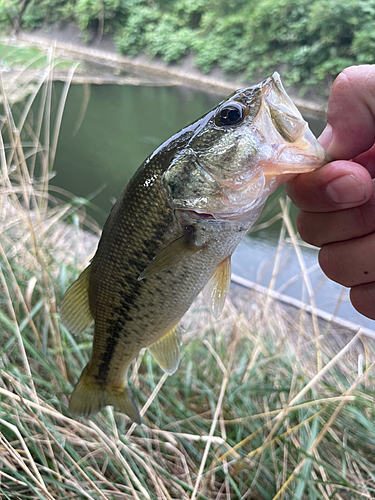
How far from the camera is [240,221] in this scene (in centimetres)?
76

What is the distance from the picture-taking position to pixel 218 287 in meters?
0.85

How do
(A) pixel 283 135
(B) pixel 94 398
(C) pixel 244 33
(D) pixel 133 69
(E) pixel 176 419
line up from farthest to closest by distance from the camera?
1. (D) pixel 133 69
2. (C) pixel 244 33
3. (E) pixel 176 419
4. (B) pixel 94 398
5. (A) pixel 283 135

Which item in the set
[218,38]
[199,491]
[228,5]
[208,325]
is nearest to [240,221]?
[199,491]

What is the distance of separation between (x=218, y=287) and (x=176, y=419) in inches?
39.5

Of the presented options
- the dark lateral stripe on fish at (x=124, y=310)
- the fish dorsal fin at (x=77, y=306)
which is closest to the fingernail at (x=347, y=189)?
the dark lateral stripe on fish at (x=124, y=310)

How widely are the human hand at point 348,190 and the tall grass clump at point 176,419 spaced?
1.18 ft

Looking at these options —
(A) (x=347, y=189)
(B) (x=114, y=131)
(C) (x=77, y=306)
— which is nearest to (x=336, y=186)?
(A) (x=347, y=189)

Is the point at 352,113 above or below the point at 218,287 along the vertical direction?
above

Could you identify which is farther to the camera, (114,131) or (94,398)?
(114,131)

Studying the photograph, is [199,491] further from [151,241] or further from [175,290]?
[151,241]

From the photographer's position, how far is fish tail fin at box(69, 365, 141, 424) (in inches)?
39.0

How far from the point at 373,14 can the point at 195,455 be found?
10.9 meters

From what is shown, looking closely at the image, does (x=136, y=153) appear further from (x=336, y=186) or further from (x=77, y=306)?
(x=336, y=186)

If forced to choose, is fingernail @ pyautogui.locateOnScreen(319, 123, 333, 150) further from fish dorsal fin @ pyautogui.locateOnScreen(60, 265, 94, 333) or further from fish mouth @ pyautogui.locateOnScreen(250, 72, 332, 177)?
fish dorsal fin @ pyautogui.locateOnScreen(60, 265, 94, 333)
